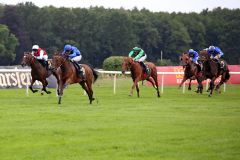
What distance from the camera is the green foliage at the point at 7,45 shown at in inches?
2982

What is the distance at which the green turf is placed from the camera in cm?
1127

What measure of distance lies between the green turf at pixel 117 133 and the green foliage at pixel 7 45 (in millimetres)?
56255

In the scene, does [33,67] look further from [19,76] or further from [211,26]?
[211,26]

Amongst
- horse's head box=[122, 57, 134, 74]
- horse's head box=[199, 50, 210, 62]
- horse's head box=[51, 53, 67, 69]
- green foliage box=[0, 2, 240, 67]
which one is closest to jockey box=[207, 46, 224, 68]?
horse's head box=[199, 50, 210, 62]

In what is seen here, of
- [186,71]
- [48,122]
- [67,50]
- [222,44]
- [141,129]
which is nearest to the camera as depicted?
[141,129]

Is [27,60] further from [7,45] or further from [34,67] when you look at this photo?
[7,45]

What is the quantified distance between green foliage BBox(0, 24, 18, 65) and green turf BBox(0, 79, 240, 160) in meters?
56.3

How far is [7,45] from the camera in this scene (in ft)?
253

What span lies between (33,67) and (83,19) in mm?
67426

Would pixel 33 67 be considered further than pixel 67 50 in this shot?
Yes

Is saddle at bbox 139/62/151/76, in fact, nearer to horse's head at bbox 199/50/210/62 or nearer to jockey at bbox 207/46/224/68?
horse's head at bbox 199/50/210/62

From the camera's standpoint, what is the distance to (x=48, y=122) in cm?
1545

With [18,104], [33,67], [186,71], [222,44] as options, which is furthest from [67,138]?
[222,44]

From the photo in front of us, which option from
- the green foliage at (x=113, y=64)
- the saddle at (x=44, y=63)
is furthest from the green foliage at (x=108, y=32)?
the saddle at (x=44, y=63)
